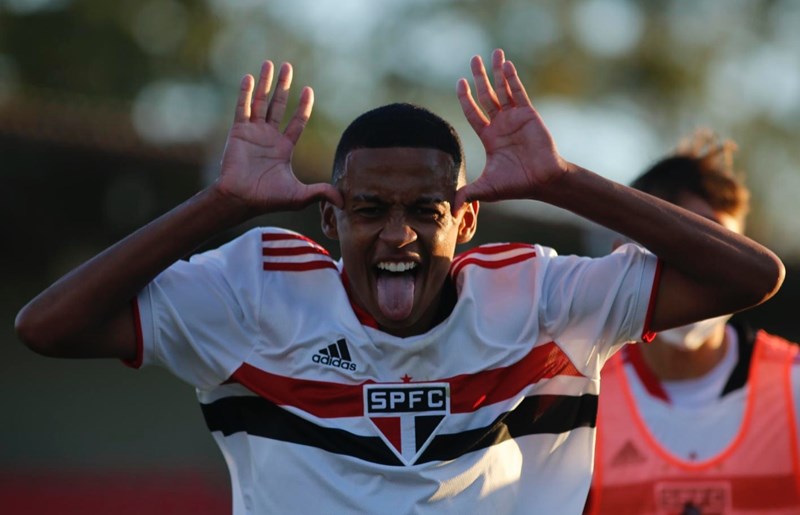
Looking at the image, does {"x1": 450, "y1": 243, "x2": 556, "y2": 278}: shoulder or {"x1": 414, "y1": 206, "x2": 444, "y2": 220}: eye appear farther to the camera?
{"x1": 450, "y1": 243, "x2": 556, "y2": 278}: shoulder

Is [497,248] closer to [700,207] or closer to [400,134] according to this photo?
[400,134]

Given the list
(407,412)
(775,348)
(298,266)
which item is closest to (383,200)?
(298,266)

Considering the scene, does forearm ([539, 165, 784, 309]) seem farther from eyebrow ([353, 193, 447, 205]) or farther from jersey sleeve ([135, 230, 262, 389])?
jersey sleeve ([135, 230, 262, 389])

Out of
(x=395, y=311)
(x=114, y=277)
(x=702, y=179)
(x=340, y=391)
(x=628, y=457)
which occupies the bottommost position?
(x=628, y=457)

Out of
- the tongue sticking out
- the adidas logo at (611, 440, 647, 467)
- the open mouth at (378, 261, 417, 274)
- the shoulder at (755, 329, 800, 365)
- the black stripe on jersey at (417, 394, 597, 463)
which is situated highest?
the open mouth at (378, 261, 417, 274)

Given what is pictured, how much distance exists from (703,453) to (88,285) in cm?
282

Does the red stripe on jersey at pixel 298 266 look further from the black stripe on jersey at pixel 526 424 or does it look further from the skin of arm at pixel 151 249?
the black stripe on jersey at pixel 526 424

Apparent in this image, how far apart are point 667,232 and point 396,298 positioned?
81 cm

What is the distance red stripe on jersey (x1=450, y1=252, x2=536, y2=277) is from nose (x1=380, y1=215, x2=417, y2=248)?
36 centimetres

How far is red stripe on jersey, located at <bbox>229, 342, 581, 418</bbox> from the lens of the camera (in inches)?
A: 151

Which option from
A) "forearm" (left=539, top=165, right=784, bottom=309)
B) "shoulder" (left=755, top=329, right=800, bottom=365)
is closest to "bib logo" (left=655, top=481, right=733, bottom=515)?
"shoulder" (left=755, top=329, right=800, bottom=365)

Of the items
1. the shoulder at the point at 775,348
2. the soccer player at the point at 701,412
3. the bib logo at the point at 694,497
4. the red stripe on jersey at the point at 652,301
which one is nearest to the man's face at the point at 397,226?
the red stripe on jersey at the point at 652,301

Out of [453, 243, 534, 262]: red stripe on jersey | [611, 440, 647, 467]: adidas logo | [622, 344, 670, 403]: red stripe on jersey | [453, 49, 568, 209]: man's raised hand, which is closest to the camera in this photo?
[453, 49, 568, 209]: man's raised hand

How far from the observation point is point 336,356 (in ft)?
12.7
